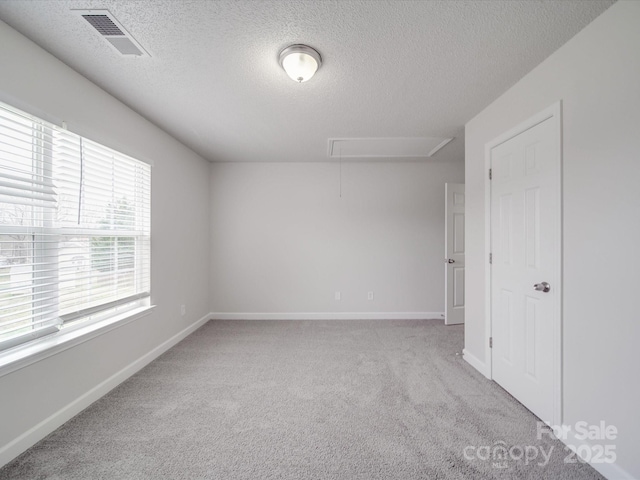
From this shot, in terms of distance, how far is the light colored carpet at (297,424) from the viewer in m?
1.42

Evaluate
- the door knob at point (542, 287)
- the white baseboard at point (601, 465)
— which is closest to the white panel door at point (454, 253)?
the door knob at point (542, 287)

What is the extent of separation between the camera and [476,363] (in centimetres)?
249

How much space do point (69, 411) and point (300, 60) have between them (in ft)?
9.36

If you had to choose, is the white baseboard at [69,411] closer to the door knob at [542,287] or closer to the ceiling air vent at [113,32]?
the ceiling air vent at [113,32]

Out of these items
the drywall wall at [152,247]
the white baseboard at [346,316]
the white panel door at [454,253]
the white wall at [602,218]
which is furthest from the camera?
the white baseboard at [346,316]

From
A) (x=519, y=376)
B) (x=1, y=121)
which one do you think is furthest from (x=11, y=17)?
(x=519, y=376)

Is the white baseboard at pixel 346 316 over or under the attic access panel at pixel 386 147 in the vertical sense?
under

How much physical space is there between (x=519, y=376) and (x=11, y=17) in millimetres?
4009

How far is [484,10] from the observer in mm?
1338

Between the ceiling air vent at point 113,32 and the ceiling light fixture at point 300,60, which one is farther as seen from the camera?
the ceiling light fixture at point 300,60

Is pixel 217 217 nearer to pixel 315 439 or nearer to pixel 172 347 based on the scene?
pixel 172 347

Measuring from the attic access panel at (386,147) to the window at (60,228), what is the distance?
2.28 metres

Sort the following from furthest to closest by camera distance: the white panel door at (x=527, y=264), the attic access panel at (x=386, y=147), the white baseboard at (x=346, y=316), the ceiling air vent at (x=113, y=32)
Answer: the white baseboard at (x=346, y=316), the attic access panel at (x=386, y=147), the white panel door at (x=527, y=264), the ceiling air vent at (x=113, y=32)

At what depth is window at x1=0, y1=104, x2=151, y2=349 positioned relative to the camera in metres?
1.52
